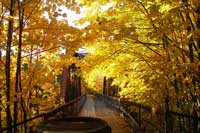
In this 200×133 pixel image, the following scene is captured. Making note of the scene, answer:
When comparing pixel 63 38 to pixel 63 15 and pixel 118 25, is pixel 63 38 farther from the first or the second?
pixel 118 25

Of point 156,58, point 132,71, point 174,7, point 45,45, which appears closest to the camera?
point 174,7

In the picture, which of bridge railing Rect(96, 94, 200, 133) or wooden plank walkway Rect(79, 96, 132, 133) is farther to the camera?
wooden plank walkway Rect(79, 96, 132, 133)

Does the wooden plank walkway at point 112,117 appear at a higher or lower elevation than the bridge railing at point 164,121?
lower

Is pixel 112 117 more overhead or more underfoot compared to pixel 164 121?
more underfoot

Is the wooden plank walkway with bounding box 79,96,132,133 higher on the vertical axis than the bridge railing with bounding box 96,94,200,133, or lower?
lower

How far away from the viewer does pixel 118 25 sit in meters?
8.60

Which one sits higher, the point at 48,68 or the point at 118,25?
the point at 118,25

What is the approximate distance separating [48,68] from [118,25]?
458cm

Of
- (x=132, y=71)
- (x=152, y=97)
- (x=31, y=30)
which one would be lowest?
(x=152, y=97)

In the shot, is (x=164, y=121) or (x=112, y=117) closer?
(x=164, y=121)

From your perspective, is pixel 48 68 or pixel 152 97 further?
pixel 48 68

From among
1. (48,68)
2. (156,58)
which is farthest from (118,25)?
(48,68)

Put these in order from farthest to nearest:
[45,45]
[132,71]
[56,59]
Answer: [56,59] → [132,71] → [45,45]

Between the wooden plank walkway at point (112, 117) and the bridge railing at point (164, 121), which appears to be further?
the wooden plank walkway at point (112, 117)
